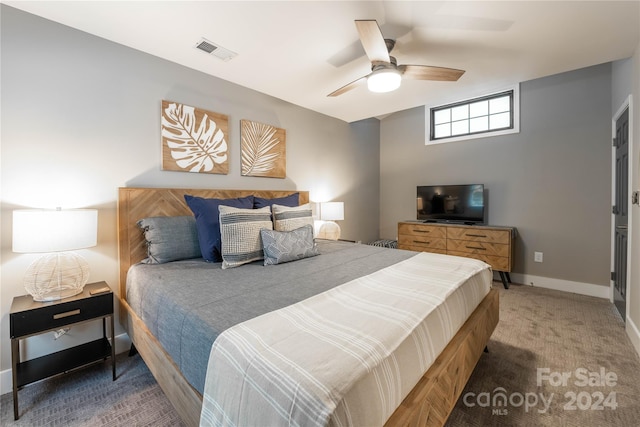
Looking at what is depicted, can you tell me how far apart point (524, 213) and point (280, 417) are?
13.7ft

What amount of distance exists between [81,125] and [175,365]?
1.94 meters

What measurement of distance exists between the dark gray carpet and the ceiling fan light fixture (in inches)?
89.2

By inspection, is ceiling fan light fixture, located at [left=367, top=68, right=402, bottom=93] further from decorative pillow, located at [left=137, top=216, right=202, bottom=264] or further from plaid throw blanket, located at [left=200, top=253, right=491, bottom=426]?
decorative pillow, located at [left=137, top=216, right=202, bottom=264]

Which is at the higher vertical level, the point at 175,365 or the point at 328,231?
the point at 328,231

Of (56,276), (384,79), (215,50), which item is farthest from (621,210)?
(56,276)

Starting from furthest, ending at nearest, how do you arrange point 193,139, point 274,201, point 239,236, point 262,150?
1. point 262,150
2. point 274,201
3. point 193,139
4. point 239,236

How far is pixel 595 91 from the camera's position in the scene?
3.21 m

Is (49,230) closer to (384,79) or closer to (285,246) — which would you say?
(285,246)

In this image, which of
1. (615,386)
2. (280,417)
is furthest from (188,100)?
(615,386)

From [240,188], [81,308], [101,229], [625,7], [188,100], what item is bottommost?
[81,308]

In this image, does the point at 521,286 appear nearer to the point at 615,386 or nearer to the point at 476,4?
the point at 615,386

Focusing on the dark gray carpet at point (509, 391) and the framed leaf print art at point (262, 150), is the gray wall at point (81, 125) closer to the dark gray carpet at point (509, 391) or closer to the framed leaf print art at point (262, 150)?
the framed leaf print art at point (262, 150)

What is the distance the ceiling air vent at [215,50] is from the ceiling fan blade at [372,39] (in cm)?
119

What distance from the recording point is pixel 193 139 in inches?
106
